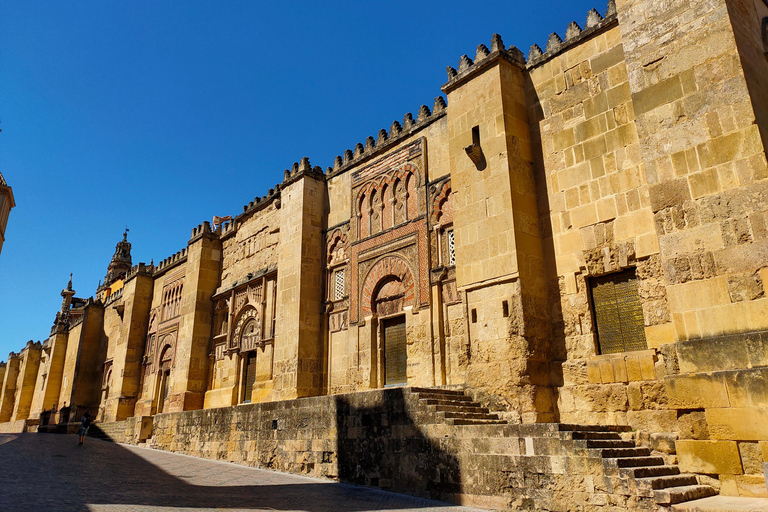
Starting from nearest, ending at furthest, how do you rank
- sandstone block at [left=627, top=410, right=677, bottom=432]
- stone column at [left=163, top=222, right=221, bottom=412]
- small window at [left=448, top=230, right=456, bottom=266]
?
sandstone block at [left=627, top=410, right=677, bottom=432]
small window at [left=448, top=230, right=456, bottom=266]
stone column at [left=163, top=222, right=221, bottom=412]

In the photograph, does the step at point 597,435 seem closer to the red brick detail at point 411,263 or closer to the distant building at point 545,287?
the distant building at point 545,287

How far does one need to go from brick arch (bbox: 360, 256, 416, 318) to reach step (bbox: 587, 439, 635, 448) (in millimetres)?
4838

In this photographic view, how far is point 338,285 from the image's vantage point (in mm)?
13000

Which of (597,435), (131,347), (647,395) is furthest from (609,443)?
(131,347)

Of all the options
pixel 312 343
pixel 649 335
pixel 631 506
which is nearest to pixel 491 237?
pixel 649 335

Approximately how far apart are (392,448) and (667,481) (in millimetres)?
3451

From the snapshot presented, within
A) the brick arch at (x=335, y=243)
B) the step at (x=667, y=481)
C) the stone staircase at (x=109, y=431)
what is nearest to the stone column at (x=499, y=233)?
the step at (x=667, y=481)

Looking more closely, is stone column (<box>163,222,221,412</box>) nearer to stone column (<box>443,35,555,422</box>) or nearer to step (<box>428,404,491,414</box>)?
stone column (<box>443,35,555,422</box>)

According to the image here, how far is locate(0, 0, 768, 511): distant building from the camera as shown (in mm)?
5891

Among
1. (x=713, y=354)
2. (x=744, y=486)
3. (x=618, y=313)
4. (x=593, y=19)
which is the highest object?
(x=593, y=19)

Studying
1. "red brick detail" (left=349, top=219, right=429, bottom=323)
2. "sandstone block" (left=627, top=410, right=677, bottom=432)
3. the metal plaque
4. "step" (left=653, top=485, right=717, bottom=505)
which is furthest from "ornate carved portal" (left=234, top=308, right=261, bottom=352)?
"step" (left=653, top=485, right=717, bottom=505)

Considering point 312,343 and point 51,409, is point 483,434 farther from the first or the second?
point 51,409

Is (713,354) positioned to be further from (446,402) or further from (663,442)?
(446,402)

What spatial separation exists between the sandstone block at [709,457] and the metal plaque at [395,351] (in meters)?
5.54
